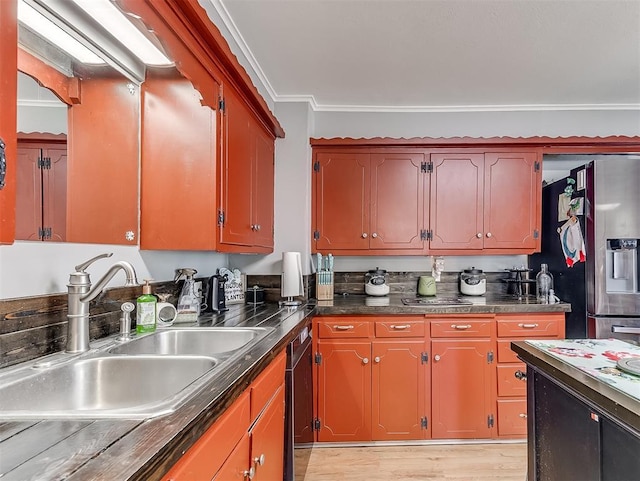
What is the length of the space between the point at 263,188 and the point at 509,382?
81.4 inches

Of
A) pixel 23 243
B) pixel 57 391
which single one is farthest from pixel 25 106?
pixel 57 391

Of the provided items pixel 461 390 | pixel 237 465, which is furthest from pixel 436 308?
pixel 237 465

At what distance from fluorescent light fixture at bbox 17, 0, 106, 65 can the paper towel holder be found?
153cm

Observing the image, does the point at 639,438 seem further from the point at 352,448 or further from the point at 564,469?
the point at 352,448

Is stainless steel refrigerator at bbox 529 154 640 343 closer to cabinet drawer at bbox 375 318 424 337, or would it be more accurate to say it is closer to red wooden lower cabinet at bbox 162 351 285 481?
cabinet drawer at bbox 375 318 424 337

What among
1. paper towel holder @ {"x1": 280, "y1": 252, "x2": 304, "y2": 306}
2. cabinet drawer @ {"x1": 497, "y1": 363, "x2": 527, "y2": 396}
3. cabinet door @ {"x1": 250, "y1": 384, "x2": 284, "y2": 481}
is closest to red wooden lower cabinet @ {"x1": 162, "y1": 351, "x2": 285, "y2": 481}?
cabinet door @ {"x1": 250, "y1": 384, "x2": 284, "y2": 481}

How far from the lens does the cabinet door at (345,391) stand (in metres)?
2.52

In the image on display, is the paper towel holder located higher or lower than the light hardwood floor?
higher

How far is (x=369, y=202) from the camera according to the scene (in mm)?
2988

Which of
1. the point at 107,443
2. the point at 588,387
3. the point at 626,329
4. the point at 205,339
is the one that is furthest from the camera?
the point at 626,329

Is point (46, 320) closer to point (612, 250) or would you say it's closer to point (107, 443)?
point (107, 443)

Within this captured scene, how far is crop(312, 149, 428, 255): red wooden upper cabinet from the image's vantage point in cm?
298

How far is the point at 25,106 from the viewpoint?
119cm

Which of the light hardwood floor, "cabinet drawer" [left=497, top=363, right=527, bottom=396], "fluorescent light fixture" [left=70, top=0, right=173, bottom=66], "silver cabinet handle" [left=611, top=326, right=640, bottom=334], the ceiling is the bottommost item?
the light hardwood floor
